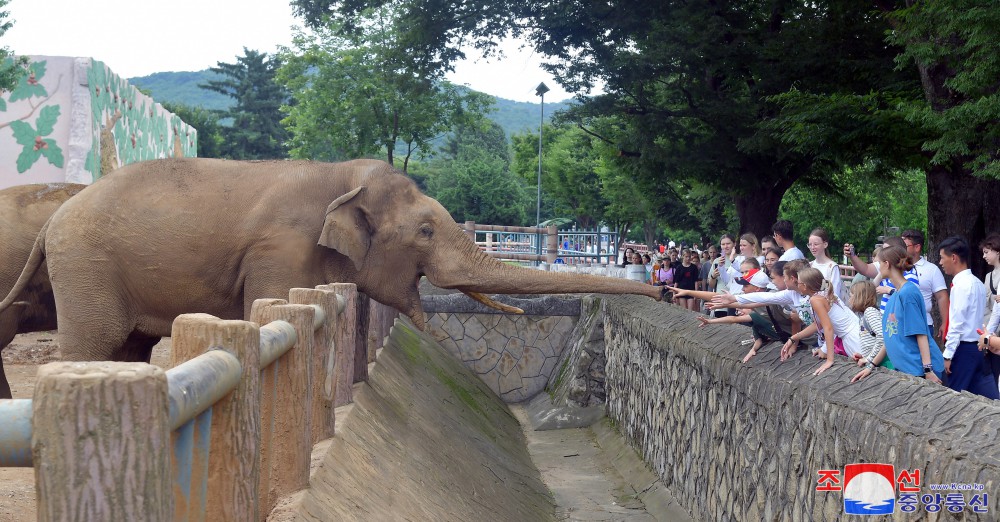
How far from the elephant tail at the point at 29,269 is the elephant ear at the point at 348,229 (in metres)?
1.95

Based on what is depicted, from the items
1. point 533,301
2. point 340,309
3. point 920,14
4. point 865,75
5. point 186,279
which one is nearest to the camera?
point 340,309

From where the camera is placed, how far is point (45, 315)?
7.87m

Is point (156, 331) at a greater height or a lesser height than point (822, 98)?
lesser

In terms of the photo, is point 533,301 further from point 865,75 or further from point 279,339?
point 279,339

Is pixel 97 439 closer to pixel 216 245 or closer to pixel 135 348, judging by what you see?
pixel 216 245

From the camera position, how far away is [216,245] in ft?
24.7

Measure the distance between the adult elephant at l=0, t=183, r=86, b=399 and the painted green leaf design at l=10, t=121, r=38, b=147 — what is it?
972 cm

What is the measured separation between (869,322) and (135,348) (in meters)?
5.28

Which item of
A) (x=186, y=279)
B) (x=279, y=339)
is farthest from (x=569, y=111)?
(x=279, y=339)

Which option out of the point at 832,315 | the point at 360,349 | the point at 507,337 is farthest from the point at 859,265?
the point at 507,337

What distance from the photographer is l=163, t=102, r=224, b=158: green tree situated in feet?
216

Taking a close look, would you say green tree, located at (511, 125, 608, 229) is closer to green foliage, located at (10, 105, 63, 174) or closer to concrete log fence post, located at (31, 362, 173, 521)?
green foliage, located at (10, 105, 63, 174)

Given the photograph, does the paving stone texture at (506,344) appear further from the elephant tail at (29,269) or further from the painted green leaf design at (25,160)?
the elephant tail at (29,269)

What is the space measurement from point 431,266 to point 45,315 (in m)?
2.99
